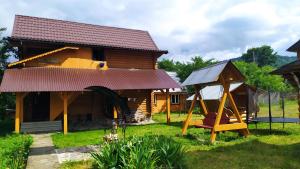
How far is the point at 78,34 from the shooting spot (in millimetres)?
21125

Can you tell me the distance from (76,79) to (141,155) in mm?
12303

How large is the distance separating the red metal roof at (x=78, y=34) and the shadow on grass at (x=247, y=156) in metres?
12.9

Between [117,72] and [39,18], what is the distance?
7149 mm

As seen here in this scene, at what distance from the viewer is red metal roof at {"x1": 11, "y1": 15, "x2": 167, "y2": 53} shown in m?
19.0

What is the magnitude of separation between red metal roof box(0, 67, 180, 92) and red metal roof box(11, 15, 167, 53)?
2013 mm

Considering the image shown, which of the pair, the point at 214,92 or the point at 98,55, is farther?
the point at 214,92

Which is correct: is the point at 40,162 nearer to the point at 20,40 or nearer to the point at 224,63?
the point at 224,63

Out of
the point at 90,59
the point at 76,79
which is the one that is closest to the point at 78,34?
the point at 90,59

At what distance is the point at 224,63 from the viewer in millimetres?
11641

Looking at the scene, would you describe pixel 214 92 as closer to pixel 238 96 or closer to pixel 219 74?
pixel 238 96

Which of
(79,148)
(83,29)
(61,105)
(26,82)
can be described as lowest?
(79,148)

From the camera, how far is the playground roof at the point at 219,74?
37.8 feet

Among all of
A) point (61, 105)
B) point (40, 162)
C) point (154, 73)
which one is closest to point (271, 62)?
point (154, 73)

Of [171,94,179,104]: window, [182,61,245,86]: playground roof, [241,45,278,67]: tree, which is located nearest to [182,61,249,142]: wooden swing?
[182,61,245,86]: playground roof
